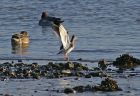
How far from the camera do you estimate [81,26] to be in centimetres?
2920

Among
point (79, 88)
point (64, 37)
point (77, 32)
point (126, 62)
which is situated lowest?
point (79, 88)

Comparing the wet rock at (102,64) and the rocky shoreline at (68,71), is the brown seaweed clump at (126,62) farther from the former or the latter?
the wet rock at (102,64)

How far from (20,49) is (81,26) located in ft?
20.2

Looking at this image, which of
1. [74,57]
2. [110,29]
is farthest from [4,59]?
[110,29]

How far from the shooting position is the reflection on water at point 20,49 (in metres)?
22.4

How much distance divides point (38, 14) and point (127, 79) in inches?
794

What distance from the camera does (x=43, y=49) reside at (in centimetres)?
2262

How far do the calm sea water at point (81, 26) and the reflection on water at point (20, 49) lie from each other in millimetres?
40

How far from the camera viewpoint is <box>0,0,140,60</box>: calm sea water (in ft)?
72.9

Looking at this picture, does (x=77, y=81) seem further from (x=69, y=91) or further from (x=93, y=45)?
(x=93, y=45)

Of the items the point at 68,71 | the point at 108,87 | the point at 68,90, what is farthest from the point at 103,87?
the point at 68,71

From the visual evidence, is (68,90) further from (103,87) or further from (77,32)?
(77,32)

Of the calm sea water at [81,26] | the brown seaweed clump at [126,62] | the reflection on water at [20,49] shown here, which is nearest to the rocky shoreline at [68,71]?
the brown seaweed clump at [126,62]

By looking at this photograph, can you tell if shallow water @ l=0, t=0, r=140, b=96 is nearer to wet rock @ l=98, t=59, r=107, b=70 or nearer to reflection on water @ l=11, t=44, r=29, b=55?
reflection on water @ l=11, t=44, r=29, b=55
